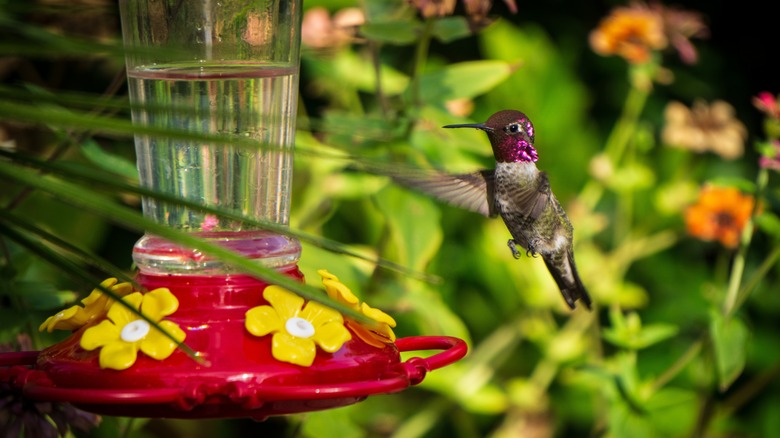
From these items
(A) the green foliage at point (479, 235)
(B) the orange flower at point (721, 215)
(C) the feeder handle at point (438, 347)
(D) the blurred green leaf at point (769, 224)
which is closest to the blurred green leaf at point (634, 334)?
(A) the green foliage at point (479, 235)

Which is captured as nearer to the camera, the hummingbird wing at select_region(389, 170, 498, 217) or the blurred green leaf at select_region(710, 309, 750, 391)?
the hummingbird wing at select_region(389, 170, 498, 217)

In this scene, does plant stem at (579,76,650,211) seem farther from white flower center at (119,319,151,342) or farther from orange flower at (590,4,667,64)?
white flower center at (119,319,151,342)

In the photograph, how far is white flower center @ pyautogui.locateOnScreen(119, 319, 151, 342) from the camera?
1.03 meters

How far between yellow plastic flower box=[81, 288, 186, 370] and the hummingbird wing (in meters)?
0.41

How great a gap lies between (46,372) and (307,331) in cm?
27

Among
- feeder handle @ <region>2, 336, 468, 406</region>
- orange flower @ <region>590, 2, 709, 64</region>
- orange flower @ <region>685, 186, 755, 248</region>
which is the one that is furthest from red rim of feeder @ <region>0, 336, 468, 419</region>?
orange flower @ <region>590, 2, 709, 64</region>

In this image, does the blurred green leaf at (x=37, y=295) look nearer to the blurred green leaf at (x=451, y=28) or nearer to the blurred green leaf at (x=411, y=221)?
the blurred green leaf at (x=411, y=221)

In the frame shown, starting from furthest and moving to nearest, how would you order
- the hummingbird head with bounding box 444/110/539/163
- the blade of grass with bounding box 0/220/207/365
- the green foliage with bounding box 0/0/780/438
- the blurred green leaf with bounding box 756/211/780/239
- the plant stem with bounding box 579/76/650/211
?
1. the plant stem with bounding box 579/76/650/211
2. the blurred green leaf with bounding box 756/211/780/239
3. the green foliage with bounding box 0/0/780/438
4. the hummingbird head with bounding box 444/110/539/163
5. the blade of grass with bounding box 0/220/207/365

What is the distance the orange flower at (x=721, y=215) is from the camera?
2.41 m

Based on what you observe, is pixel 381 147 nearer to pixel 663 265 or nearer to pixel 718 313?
pixel 718 313

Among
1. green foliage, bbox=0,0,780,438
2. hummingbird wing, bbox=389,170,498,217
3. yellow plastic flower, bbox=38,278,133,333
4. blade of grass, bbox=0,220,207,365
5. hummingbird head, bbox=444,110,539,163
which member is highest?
blade of grass, bbox=0,220,207,365

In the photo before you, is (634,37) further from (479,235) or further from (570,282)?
(570,282)

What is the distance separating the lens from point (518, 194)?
4.68 feet

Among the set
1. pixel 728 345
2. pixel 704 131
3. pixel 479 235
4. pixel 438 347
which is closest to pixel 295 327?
pixel 438 347
